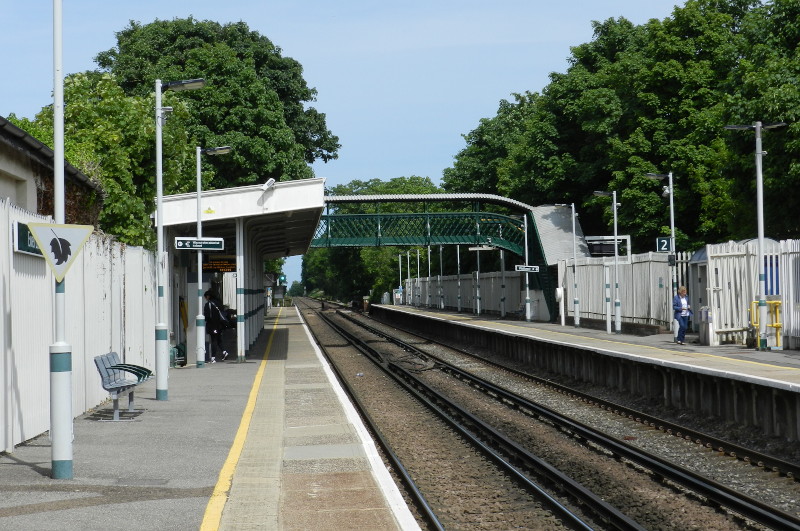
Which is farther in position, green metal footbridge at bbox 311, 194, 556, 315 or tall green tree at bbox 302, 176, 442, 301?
tall green tree at bbox 302, 176, 442, 301

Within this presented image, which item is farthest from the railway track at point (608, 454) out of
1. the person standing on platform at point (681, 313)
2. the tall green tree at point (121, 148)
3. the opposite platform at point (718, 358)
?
the tall green tree at point (121, 148)

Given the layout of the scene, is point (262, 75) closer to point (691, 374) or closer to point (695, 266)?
point (695, 266)

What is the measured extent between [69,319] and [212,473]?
497 centimetres

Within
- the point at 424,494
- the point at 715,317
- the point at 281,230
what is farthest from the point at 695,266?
the point at 424,494

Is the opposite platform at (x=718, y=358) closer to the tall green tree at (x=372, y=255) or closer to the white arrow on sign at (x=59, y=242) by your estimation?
the white arrow on sign at (x=59, y=242)

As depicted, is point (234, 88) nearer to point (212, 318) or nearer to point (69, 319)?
point (212, 318)

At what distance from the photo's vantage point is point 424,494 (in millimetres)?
11086

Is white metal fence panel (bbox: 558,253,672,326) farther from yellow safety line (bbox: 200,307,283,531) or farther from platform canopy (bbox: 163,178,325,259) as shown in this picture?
yellow safety line (bbox: 200,307,283,531)

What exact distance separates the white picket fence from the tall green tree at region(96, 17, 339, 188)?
92.7 feet

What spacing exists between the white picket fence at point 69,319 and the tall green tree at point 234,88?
1112 inches

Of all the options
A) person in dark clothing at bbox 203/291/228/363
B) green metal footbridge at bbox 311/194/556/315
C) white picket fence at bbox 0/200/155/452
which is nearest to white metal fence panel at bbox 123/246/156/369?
white picket fence at bbox 0/200/155/452

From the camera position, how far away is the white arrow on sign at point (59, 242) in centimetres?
1009

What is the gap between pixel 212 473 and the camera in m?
10.5

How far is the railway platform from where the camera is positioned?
8383mm
